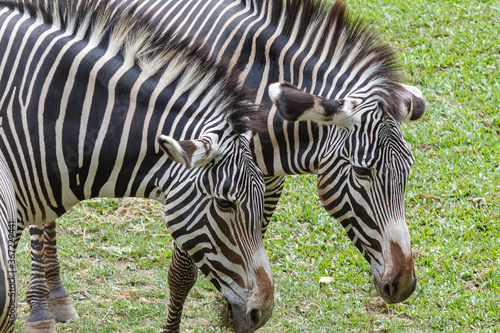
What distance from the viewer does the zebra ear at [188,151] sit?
364 cm

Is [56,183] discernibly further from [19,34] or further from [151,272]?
[151,272]

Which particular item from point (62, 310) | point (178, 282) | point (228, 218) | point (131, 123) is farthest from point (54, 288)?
point (228, 218)

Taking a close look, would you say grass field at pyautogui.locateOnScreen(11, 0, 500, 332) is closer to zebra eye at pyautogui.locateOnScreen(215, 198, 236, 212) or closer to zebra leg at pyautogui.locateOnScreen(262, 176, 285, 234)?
zebra leg at pyautogui.locateOnScreen(262, 176, 285, 234)

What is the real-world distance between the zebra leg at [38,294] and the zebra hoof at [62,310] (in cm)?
20

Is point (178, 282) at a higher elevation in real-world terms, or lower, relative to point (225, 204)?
lower

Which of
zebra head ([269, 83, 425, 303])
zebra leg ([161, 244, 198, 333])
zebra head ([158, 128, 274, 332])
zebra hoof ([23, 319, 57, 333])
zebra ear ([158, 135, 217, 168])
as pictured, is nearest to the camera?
zebra ear ([158, 135, 217, 168])

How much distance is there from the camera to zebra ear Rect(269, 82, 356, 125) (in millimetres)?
4293

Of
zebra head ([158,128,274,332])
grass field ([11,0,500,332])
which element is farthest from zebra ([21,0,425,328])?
grass field ([11,0,500,332])

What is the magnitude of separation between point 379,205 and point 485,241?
10.6 feet

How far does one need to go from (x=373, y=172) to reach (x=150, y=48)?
1.76 meters

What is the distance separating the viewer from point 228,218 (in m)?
3.95

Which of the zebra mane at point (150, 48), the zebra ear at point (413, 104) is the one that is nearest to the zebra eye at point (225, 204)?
the zebra mane at point (150, 48)

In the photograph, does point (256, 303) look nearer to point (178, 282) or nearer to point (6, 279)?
point (6, 279)

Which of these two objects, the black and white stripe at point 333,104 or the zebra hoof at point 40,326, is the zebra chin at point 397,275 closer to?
the black and white stripe at point 333,104
